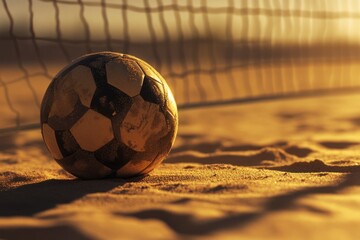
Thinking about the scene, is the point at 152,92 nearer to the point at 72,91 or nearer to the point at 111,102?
the point at 111,102

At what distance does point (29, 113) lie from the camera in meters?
9.76

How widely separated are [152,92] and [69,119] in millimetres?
494

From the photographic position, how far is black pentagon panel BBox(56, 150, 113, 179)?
14.1 ft

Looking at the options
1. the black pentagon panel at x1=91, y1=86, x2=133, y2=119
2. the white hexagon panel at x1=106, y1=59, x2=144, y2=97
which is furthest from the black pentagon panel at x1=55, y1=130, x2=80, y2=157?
the white hexagon panel at x1=106, y1=59, x2=144, y2=97

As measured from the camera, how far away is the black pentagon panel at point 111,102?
4207mm

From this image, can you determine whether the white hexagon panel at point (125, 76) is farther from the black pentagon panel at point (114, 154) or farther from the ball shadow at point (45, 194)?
the ball shadow at point (45, 194)

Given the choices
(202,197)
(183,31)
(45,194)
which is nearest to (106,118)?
(45,194)

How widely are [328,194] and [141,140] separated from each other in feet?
3.54

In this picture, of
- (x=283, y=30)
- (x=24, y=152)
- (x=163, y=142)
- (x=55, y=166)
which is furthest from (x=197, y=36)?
(x=163, y=142)

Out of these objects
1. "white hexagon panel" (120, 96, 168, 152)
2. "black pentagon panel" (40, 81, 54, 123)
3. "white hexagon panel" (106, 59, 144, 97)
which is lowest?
"white hexagon panel" (120, 96, 168, 152)

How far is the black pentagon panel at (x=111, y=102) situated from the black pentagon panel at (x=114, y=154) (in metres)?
0.16

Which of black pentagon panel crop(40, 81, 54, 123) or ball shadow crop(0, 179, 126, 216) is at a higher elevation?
black pentagon panel crop(40, 81, 54, 123)

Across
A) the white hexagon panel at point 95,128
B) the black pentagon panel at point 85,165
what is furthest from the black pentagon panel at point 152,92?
the black pentagon panel at point 85,165

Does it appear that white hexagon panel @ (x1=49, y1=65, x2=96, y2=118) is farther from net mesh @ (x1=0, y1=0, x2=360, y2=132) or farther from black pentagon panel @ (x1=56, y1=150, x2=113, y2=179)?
net mesh @ (x1=0, y1=0, x2=360, y2=132)
